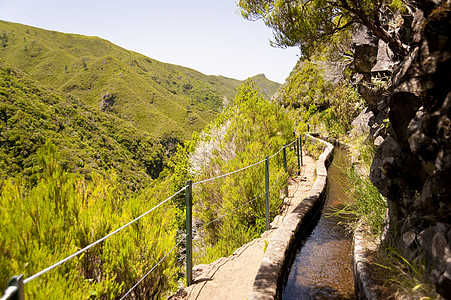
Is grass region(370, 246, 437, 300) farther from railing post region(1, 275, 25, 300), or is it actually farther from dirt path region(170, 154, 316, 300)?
railing post region(1, 275, 25, 300)

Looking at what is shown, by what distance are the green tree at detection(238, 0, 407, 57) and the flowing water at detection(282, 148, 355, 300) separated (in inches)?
115

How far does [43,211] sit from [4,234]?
0.36 metres

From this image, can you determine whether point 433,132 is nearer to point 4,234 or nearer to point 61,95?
point 4,234

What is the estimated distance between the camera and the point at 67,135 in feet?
159

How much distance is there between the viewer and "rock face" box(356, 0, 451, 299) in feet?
5.93

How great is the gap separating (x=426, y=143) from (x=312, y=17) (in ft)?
12.1

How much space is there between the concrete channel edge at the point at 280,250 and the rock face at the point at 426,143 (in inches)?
48.1

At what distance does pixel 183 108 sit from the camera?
119 m

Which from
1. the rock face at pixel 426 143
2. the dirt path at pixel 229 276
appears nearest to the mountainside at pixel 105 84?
the dirt path at pixel 229 276

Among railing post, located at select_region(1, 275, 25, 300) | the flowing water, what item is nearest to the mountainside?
the flowing water

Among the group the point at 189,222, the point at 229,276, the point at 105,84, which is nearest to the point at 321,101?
the point at 229,276

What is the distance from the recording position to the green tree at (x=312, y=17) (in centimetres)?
431

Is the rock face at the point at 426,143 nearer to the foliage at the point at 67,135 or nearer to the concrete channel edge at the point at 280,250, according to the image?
the concrete channel edge at the point at 280,250

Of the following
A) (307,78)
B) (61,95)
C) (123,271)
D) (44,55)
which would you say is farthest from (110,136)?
(44,55)
